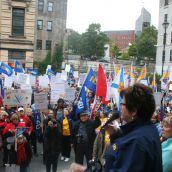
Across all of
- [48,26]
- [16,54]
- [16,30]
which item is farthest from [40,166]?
[48,26]

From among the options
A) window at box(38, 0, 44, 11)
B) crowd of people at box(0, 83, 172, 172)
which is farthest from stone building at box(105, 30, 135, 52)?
crowd of people at box(0, 83, 172, 172)

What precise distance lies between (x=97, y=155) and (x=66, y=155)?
3287 mm

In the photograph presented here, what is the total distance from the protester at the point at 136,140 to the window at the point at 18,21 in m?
31.4

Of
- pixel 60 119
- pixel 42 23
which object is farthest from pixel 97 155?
pixel 42 23

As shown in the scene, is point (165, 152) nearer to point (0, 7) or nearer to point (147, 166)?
point (147, 166)

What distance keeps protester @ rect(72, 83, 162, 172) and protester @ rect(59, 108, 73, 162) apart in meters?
7.07

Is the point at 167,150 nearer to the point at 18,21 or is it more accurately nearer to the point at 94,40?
the point at 18,21

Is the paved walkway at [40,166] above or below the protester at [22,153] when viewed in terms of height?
below

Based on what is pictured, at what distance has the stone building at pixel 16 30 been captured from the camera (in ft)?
106

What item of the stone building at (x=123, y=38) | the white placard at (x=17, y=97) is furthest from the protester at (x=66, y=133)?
the stone building at (x=123, y=38)

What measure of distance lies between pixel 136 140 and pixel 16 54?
1255 inches

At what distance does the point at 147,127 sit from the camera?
2.49 m

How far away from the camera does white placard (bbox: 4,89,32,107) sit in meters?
10.6

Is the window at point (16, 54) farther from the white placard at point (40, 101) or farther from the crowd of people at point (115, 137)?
the white placard at point (40, 101)
